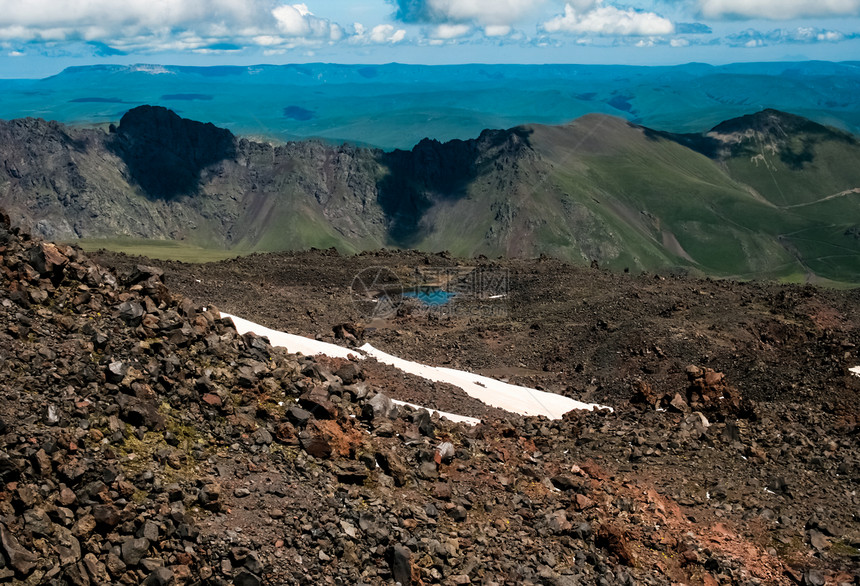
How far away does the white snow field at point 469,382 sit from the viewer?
28656 mm

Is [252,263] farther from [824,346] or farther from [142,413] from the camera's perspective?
[142,413]

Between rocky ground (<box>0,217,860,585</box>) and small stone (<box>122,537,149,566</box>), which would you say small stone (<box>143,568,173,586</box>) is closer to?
rocky ground (<box>0,217,860,585</box>)

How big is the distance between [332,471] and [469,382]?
16.2m

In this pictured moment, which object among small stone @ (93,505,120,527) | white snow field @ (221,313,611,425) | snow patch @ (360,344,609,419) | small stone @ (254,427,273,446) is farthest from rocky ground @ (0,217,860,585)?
snow patch @ (360,344,609,419)

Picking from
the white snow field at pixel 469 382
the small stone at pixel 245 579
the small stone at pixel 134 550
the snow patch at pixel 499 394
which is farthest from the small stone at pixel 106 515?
the snow patch at pixel 499 394

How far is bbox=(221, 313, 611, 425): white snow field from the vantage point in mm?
28656

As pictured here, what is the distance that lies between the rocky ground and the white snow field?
237cm

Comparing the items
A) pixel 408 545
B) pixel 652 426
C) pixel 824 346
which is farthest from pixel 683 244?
pixel 408 545

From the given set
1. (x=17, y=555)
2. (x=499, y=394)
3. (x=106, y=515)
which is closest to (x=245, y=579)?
(x=106, y=515)

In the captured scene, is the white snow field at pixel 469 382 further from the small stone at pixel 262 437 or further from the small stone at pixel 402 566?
the small stone at pixel 402 566

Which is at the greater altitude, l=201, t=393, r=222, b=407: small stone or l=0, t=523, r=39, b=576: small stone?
l=201, t=393, r=222, b=407: small stone

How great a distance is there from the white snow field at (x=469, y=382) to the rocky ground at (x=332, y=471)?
7.79 feet

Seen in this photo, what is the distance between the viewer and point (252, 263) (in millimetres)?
59844

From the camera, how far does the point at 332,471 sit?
15.5 m
